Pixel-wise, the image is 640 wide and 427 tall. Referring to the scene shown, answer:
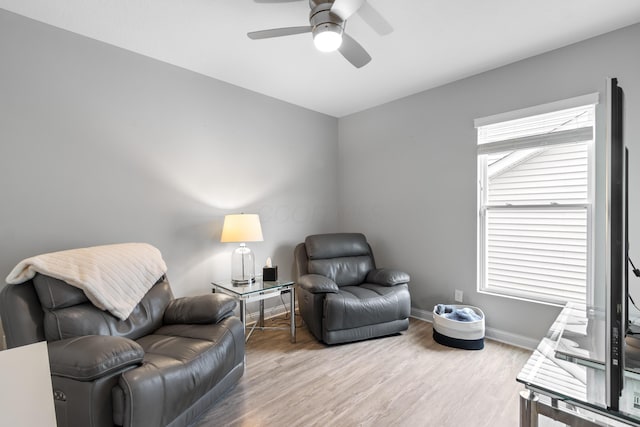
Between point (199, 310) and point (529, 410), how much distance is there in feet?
6.18

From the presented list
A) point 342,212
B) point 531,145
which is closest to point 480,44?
point 531,145

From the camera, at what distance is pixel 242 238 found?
267cm

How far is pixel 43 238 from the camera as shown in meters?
2.07

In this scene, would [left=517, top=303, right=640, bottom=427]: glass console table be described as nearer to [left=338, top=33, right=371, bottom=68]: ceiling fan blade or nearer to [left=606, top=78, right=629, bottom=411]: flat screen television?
[left=606, top=78, right=629, bottom=411]: flat screen television

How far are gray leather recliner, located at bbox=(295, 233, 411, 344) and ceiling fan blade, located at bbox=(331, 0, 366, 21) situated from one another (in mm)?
2096

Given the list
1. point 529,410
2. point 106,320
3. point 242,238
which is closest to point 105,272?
point 106,320

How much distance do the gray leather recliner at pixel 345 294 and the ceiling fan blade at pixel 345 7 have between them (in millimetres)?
2096

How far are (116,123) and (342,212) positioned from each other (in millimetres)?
2795

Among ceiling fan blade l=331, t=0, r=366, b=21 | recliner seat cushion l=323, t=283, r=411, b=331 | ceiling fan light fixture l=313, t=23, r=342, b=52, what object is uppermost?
ceiling fan blade l=331, t=0, r=366, b=21

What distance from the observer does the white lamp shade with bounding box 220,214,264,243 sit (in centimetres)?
268

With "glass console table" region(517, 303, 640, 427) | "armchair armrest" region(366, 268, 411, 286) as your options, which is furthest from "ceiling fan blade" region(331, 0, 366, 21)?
"armchair armrest" region(366, 268, 411, 286)

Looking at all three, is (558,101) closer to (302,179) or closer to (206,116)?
(302,179)

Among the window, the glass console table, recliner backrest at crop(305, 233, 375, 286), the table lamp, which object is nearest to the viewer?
the glass console table

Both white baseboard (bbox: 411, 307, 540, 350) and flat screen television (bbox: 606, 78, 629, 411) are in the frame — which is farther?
white baseboard (bbox: 411, 307, 540, 350)
